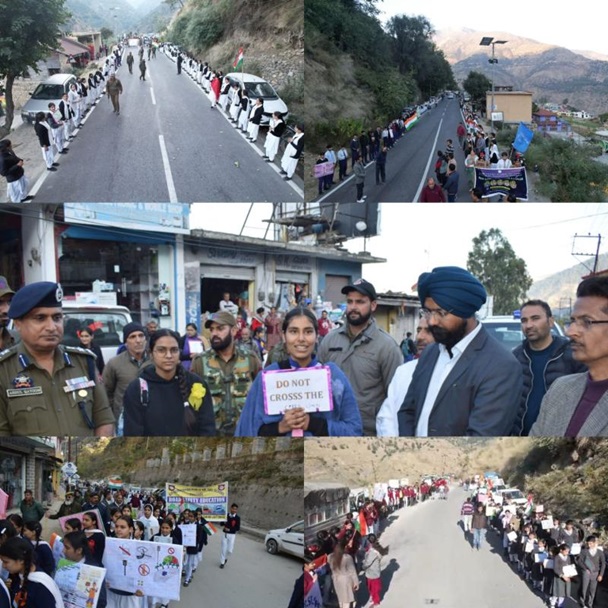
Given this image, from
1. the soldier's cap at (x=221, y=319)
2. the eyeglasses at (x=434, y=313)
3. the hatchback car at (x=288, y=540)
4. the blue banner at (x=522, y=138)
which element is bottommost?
the hatchback car at (x=288, y=540)

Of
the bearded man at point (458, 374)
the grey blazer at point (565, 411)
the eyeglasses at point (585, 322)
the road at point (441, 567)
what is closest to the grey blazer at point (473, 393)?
the bearded man at point (458, 374)

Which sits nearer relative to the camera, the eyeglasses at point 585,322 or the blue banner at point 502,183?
the eyeglasses at point 585,322

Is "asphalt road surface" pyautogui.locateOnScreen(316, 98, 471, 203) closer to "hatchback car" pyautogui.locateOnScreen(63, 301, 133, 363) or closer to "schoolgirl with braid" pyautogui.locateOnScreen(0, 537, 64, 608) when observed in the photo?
"hatchback car" pyautogui.locateOnScreen(63, 301, 133, 363)

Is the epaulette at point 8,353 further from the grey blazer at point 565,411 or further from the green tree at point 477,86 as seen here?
the green tree at point 477,86

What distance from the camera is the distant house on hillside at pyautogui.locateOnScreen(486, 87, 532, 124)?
209 inches

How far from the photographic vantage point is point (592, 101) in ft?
17.4

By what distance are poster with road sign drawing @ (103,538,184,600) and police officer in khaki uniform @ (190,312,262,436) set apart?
3.05 ft

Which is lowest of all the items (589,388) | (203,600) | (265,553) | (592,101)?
(203,600)

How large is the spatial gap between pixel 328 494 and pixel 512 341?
169cm

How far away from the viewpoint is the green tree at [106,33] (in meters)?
5.19

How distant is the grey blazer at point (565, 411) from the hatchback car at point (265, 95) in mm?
2700

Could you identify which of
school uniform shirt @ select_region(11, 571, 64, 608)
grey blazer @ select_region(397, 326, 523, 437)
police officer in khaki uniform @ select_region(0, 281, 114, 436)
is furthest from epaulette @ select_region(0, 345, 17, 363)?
grey blazer @ select_region(397, 326, 523, 437)

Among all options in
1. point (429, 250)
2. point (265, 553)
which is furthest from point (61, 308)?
point (429, 250)

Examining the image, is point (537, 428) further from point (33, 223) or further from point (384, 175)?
point (33, 223)
